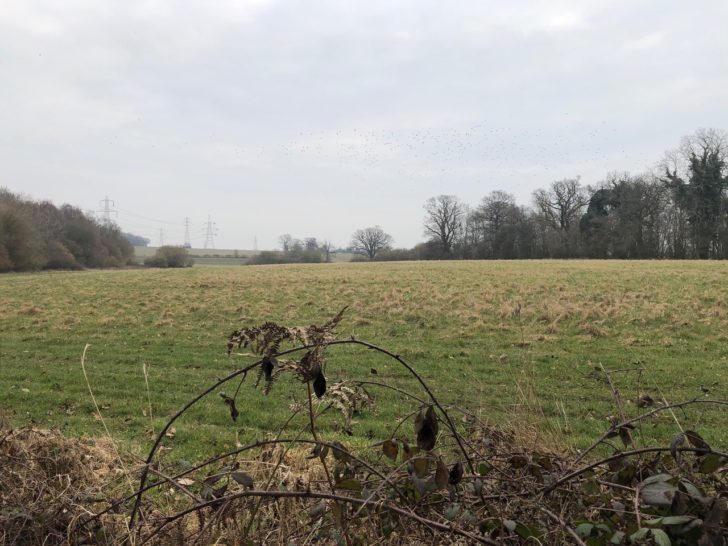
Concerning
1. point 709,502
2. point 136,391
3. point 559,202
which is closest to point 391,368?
point 136,391

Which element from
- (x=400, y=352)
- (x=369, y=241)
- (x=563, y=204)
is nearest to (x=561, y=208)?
(x=563, y=204)

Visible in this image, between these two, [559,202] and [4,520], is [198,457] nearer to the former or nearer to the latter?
[4,520]

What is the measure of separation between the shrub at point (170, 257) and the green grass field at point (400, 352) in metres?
47.5

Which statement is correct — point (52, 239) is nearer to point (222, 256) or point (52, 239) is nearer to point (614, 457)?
point (222, 256)

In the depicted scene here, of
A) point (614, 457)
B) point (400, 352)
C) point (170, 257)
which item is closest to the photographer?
point (614, 457)

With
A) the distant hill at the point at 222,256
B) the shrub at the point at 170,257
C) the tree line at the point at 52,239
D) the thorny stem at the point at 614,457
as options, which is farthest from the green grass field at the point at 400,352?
the distant hill at the point at 222,256

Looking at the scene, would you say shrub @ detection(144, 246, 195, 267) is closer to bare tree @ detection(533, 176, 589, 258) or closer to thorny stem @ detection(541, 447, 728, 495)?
bare tree @ detection(533, 176, 589, 258)

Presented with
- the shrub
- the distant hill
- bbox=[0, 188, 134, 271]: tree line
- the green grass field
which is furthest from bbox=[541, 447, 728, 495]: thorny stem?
the distant hill

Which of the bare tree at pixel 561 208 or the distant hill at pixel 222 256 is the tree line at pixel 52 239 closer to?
the distant hill at pixel 222 256

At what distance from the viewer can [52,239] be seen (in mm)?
58219

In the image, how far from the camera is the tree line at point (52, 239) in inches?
1898

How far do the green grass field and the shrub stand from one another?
4746cm

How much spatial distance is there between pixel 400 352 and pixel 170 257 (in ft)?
217

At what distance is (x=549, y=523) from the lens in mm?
1729
